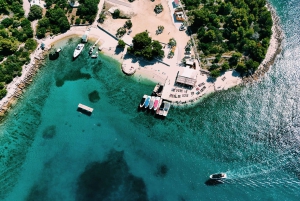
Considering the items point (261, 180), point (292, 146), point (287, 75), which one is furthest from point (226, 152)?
point (287, 75)

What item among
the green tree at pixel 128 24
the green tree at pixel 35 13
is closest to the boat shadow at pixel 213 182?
the green tree at pixel 128 24

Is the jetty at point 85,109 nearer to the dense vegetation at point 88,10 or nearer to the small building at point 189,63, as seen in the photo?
the small building at point 189,63

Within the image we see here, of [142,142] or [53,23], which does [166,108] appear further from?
[53,23]

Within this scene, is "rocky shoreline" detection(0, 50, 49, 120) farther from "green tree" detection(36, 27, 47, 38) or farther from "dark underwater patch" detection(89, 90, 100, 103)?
"dark underwater patch" detection(89, 90, 100, 103)

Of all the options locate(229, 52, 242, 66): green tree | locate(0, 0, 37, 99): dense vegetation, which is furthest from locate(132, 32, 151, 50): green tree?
locate(0, 0, 37, 99): dense vegetation

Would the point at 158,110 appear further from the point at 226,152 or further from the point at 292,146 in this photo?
the point at 292,146

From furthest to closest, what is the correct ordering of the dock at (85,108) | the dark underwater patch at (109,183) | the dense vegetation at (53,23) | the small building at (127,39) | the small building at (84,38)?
the dense vegetation at (53,23) < the small building at (84,38) < the small building at (127,39) < the dock at (85,108) < the dark underwater patch at (109,183)

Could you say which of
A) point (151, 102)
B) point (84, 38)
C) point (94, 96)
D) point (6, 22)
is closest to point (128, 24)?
→ point (84, 38)
